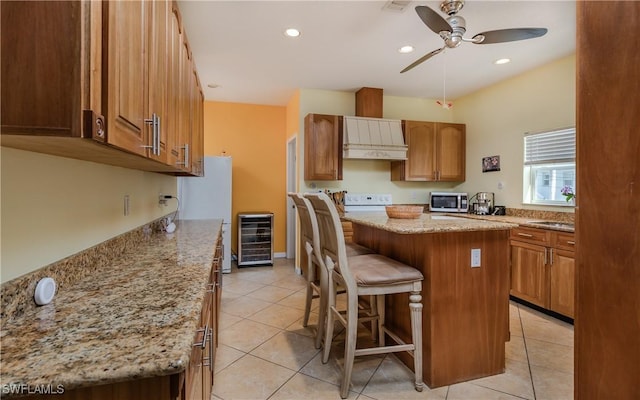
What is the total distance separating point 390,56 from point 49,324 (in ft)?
11.4

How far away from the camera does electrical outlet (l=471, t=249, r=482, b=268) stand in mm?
1967

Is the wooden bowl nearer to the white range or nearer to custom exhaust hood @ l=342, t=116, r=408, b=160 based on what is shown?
custom exhaust hood @ l=342, t=116, r=408, b=160

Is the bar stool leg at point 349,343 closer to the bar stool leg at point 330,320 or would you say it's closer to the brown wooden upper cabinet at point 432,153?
the bar stool leg at point 330,320

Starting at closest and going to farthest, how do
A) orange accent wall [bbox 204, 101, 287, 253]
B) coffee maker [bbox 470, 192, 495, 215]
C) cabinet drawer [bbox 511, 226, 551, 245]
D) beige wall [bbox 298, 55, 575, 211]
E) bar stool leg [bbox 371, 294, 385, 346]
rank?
bar stool leg [bbox 371, 294, 385, 346] < cabinet drawer [bbox 511, 226, 551, 245] < beige wall [bbox 298, 55, 575, 211] < coffee maker [bbox 470, 192, 495, 215] < orange accent wall [bbox 204, 101, 287, 253]

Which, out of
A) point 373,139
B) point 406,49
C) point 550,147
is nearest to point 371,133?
point 373,139

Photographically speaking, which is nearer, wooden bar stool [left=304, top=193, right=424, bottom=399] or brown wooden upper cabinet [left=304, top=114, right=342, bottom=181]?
wooden bar stool [left=304, top=193, right=424, bottom=399]

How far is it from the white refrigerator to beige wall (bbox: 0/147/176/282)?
2.67 meters

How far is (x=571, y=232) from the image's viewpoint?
2.76 meters

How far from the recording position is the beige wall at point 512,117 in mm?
3428

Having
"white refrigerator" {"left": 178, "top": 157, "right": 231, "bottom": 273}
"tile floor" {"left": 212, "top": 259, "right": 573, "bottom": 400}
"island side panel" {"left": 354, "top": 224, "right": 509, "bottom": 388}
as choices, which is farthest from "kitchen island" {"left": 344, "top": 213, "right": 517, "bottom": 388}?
"white refrigerator" {"left": 178, "top": 157, "right": 231, "bottom": 273}

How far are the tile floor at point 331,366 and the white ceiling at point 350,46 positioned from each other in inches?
104

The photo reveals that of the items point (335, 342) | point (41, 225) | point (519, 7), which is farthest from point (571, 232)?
point (41, 225)

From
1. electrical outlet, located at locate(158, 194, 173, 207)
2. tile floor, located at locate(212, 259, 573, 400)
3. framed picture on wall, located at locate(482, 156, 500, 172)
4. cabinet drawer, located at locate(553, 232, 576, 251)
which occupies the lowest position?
tile floor, located at locate(212, 259, 573, 400)

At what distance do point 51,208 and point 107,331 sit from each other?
589 mm
